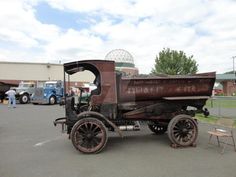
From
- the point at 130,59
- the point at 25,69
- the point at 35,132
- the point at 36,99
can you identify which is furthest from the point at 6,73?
the point at 35,132

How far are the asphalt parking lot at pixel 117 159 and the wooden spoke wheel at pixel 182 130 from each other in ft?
0.86

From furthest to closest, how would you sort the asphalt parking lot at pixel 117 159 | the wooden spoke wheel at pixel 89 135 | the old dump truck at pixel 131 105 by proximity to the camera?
the old dump truck at pixel 131 105 → the wooden spoke wheel at pixel 89 135 → the asphalt parking lot at pixel 117 159

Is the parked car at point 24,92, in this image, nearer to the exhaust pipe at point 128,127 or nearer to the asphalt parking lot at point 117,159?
the asphalt parking lot at point 117,159

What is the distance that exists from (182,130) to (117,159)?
92.3 inches

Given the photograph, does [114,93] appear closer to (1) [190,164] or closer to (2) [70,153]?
(2) [70,153]

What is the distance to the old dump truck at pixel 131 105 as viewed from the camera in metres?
7.97

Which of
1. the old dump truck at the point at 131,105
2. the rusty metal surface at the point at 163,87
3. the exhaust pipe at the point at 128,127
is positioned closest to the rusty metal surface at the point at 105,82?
the old dump truck at the point at 131,105

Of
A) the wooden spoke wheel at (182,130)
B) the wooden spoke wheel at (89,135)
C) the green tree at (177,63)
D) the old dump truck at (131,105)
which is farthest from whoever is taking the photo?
the green tree at (177,63)

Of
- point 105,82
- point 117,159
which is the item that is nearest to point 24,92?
point 105,82

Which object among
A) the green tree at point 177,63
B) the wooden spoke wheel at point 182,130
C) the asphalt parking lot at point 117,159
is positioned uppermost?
the green tree at point 177,63

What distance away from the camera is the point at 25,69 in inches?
2186

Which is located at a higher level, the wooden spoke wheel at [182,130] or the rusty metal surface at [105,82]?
the rusty metal surface at [105,82]

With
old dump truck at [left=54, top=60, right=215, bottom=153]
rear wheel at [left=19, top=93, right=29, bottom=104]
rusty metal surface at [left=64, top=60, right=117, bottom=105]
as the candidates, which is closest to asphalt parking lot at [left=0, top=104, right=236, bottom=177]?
old dump truck at [left=54, top=60, right=215, bottom=153]

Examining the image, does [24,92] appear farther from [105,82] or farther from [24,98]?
[105,82]
